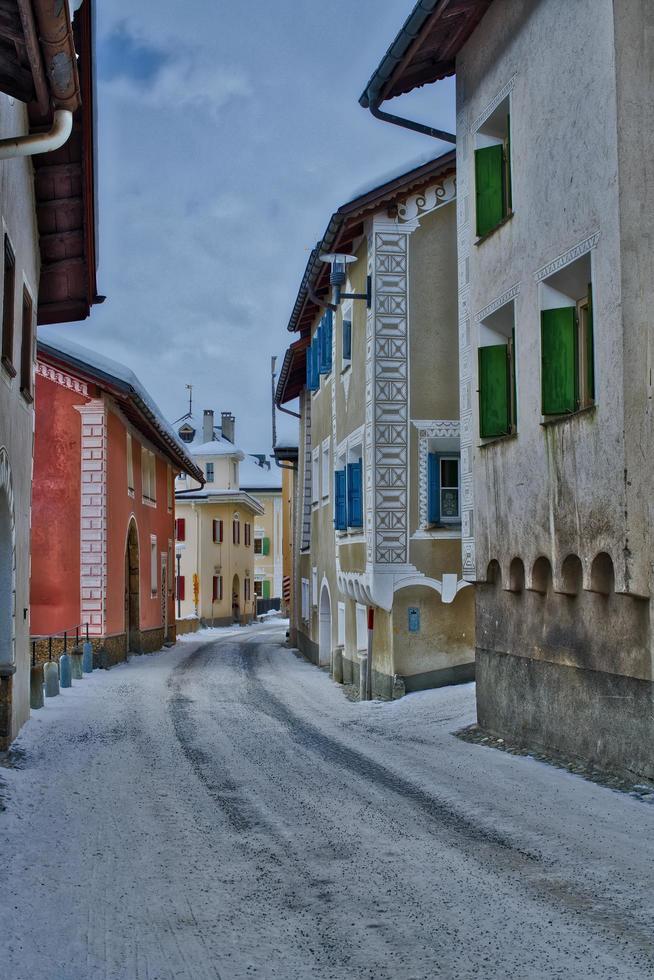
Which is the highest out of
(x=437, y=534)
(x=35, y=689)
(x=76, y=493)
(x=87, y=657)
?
(x=76, y=493)

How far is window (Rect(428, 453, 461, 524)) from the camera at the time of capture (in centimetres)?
1959

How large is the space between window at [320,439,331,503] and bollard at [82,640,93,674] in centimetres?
667

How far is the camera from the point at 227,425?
74812 millimetres

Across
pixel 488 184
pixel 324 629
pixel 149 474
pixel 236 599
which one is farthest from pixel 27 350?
pixel 236 599

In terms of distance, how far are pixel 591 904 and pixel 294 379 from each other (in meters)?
28.8

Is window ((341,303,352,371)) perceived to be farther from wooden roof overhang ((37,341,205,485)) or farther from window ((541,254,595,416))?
window ((541,254,595,416))

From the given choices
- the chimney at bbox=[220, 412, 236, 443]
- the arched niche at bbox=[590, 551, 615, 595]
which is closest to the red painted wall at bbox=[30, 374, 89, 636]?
the arched niche at bbox=[590, 551, 615, 595]

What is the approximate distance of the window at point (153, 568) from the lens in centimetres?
3675

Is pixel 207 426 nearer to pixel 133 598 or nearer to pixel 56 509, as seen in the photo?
pixel 133 598

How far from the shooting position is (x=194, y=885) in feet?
23.5

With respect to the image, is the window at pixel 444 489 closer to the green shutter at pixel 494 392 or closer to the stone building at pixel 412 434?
the stone building at pixel 412 434

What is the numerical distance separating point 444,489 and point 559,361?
8149 mm

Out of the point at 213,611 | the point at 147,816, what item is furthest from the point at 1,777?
the point at 213,611

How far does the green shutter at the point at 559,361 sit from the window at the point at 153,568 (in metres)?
26.0
